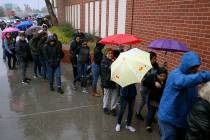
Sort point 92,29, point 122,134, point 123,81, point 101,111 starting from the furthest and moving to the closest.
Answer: point 92,29 < point 101,111 < point 122,134 < point 123,81

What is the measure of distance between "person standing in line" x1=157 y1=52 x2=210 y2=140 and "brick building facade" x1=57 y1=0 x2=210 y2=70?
2.74m

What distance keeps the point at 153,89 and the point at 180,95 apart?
5.65 feet

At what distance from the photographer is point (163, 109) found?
4.06m

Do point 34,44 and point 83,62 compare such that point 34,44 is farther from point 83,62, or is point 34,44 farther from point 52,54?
point 83,62

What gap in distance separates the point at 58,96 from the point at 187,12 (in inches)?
Answer: 153

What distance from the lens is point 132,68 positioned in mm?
4973

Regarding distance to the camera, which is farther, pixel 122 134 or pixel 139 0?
pixel 139 0

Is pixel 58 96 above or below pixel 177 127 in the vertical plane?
below

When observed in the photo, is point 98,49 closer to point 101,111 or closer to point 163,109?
point 101,111

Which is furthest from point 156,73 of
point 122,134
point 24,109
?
point 24,109

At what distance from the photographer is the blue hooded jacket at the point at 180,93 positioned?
3624 millimetres

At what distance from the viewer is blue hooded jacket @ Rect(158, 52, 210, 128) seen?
3.62 metres

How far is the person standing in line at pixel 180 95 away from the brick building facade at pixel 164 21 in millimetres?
2740

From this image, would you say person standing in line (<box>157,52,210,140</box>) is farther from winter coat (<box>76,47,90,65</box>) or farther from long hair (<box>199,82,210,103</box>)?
winter coat (<box>76,47,90,65</box>)
